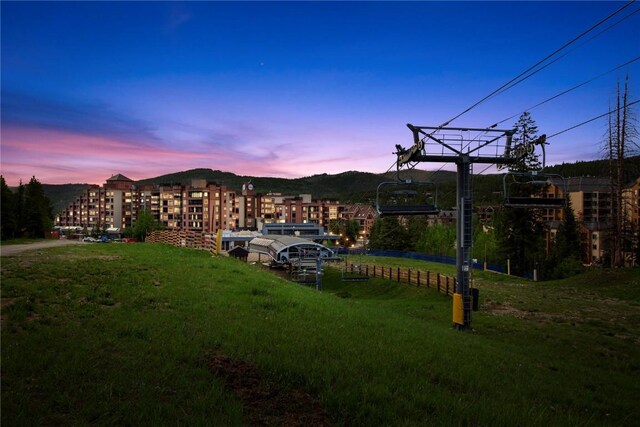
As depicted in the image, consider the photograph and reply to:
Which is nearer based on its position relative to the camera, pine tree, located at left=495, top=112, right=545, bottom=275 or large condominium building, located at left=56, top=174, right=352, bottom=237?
pine tree, located at left=495, top=112, right=545, bottom=275

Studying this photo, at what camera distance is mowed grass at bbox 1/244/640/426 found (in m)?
6.55

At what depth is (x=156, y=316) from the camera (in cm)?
1178

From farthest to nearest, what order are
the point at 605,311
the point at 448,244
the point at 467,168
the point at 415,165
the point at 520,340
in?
the point at 448,244 → the point at 605,311 → the point at 415,165 → the point at 467,168 → the point at 520,340

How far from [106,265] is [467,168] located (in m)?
19.1

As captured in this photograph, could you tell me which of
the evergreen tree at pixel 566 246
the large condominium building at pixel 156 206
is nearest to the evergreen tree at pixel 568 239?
the evergreen tree at pixel 566 246

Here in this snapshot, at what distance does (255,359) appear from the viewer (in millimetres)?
8789

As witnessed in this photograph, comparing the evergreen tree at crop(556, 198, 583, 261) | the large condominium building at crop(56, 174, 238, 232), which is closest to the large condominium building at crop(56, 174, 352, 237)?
the large condominium building at crop(56, 174, 238, 232)

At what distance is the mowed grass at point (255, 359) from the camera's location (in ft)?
21.5

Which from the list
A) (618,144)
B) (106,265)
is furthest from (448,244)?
(106,265)

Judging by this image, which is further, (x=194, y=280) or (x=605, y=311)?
(x=605, y=311)

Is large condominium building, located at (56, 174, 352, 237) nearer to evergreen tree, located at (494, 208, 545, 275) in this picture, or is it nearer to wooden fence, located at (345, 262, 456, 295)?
evergreen tree, located at (494, 208, 545, 275)

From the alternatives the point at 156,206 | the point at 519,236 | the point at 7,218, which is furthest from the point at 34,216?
the point at 156,206

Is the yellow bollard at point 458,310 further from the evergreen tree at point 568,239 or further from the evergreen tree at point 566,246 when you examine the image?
the evergreen tree at point 568,239

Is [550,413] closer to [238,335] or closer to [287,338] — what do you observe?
[287,338]
